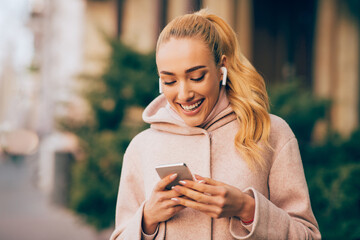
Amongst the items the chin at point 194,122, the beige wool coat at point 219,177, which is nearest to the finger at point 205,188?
the beige wool coat at point 219,177

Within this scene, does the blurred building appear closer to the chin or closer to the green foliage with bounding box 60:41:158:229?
the green foliage with bounding box 60:41:158:229

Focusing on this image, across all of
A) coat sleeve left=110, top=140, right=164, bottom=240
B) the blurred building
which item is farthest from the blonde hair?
the blurred building

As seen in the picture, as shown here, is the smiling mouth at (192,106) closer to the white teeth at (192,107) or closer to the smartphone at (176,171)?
the white teeth at (192,107)

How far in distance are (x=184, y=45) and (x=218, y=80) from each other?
0.22 metres

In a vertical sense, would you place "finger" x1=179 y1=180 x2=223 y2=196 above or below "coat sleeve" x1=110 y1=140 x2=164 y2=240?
above

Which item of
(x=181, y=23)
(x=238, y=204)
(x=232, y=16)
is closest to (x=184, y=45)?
(x=181, y=23)

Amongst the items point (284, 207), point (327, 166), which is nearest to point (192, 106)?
point (284, 207)

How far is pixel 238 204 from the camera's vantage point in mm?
1649

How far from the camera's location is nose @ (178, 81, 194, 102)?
1.79m

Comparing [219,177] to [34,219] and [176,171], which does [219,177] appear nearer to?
[176,171]

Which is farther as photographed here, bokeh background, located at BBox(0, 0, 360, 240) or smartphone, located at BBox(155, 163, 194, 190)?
bokeh background, located at BBox(0, 0, 360, 240)

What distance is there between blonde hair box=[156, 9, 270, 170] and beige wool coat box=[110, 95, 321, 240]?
5 centimetres

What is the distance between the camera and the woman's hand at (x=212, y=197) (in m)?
1.59

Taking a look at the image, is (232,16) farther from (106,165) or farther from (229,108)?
(229,108)
